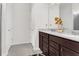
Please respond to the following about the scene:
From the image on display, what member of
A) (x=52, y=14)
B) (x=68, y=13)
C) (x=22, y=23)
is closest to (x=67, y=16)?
(x=68, y=13)

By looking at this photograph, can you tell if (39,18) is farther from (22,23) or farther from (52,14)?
(22,23)

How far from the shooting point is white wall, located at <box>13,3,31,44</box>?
4367 millimetres

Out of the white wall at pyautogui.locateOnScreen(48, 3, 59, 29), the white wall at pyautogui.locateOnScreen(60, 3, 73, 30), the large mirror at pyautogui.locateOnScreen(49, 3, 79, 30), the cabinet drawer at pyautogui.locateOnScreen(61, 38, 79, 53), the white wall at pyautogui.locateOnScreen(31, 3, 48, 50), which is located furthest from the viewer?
the white wall at pyautogui.locateOnScreen(31, 3, 48, 50)

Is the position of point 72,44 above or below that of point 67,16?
below

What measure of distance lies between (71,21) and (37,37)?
1.47 m

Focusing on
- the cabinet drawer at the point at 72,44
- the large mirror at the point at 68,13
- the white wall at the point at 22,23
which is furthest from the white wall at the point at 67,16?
the white wall at the point at 22,23

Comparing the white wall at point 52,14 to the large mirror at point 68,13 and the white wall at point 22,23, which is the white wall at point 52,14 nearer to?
the large mirror at point 68,13

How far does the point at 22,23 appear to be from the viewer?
14.9 feet

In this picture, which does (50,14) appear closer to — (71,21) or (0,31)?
(71,21)

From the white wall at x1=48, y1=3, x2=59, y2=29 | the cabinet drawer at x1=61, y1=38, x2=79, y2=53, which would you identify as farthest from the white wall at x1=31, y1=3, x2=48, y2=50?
the cabinet drawer at x1=61, y1=38, x2=79, y2=53

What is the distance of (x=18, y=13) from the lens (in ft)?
15.0

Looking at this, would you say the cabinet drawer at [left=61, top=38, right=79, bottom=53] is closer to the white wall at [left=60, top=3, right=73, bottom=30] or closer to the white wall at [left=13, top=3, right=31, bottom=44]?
the white wall at [left=60, top=3, right=73, bottom=30]

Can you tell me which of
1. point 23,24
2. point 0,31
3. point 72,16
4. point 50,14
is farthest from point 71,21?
point 23,24

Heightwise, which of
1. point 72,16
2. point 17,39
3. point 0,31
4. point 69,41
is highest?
point 72,16
